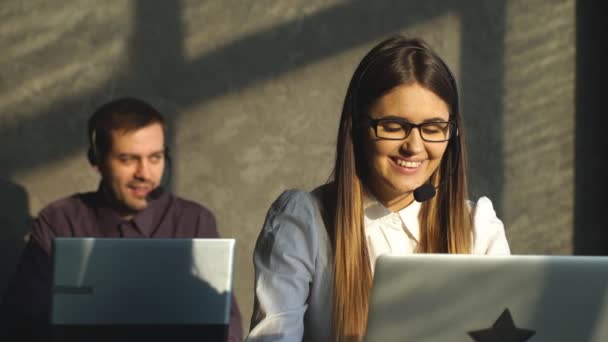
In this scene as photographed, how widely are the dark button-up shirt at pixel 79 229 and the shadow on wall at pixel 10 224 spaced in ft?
1.61

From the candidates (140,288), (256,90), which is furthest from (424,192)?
(256,90)

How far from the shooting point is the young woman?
1.89 metres

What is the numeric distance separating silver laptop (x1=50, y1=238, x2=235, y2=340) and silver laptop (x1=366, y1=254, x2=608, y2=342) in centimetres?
59

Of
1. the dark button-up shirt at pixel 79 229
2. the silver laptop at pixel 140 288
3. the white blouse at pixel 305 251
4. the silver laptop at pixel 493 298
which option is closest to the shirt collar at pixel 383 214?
the white blouse at pixel 305 251

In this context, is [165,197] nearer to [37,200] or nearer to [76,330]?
[37,200]

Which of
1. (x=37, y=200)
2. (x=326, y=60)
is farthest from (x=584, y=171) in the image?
(x=37, y=200)

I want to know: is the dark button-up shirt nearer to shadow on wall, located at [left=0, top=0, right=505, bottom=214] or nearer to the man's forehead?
the man's forehead

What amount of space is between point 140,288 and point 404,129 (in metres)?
0.60

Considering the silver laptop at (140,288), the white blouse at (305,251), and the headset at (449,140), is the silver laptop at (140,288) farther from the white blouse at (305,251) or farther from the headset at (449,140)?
the headset at (449,140)

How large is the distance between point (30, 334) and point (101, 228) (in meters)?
0.45

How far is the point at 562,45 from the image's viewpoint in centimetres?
418

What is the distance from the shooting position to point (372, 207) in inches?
81.6

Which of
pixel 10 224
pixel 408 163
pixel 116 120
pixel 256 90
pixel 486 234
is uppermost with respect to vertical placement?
pixel 256 90

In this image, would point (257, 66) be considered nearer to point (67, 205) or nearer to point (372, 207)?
point (67, 205)
